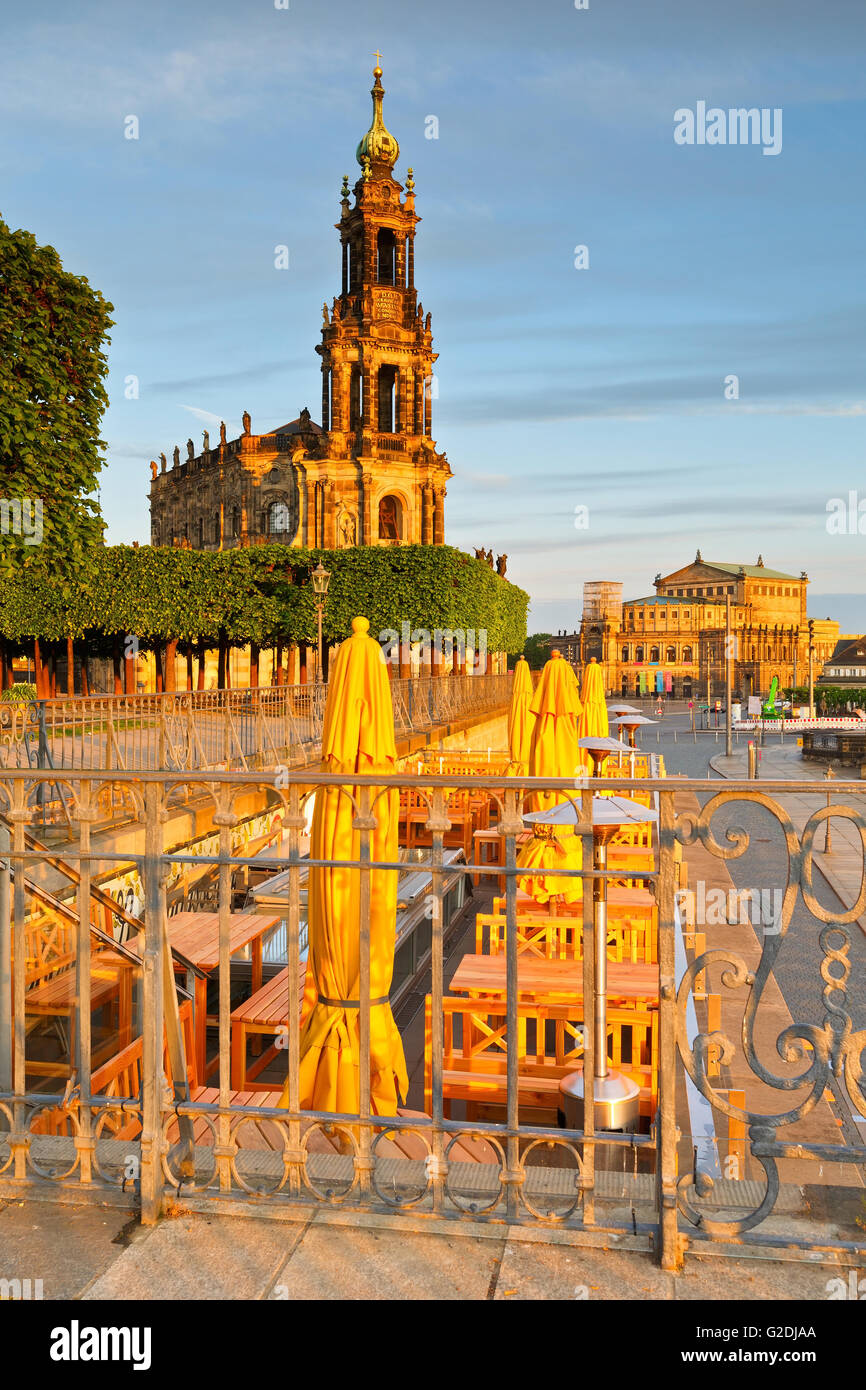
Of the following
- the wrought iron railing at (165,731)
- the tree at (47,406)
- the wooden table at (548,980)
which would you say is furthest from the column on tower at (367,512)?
the wooden table at (548,980)

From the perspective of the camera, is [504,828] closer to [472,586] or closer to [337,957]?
[337,957]

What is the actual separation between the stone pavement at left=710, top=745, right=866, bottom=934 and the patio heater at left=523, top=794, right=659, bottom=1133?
1157mm

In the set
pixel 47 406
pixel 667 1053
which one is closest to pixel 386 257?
pixel 47 406

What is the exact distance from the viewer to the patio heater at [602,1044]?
210 inches

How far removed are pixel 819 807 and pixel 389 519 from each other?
38.6m

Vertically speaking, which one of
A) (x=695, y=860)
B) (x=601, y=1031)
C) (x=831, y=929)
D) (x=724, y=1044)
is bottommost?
(x=695, y=860)

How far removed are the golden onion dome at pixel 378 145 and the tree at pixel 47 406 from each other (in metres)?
53.1

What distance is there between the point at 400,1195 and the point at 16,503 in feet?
38.8

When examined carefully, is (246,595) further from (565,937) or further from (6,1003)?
(6,1003)

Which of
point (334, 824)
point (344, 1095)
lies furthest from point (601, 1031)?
point (334, 824)

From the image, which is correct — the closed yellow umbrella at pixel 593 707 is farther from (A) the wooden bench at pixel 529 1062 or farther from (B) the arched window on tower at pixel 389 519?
(B) the arched window on tower at pixel 389 519

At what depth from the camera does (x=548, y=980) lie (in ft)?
23.0

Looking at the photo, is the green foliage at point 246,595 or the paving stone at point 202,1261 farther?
the green foliage at point 246,595
